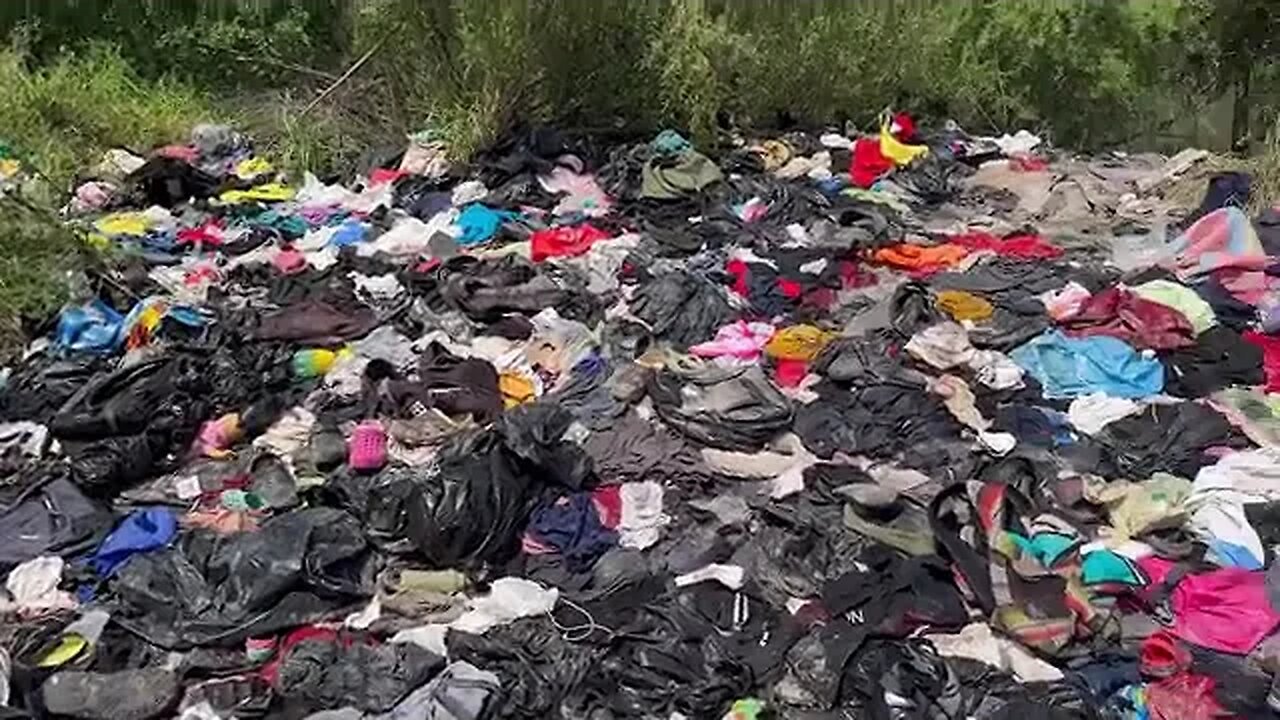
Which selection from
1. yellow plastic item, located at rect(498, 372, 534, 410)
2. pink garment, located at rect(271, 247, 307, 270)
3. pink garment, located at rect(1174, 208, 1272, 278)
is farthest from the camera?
pink garment, located at rect(271, 247, 307, 270)

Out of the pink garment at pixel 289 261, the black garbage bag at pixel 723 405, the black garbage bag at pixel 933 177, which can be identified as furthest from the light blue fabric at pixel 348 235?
the black garbage bag at pixel 933 177

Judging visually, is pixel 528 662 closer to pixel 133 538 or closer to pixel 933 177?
pixel 133 538

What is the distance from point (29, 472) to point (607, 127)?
4.13 m

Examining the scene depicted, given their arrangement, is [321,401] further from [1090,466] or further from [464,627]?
[1090,466]

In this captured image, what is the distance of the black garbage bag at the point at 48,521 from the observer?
12.3 ft

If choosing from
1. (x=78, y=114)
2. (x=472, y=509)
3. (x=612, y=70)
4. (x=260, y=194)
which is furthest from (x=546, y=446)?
(x=78, y=114)

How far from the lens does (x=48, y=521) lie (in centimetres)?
386

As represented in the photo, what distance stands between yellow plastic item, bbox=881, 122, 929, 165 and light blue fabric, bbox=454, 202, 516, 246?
2300 mm

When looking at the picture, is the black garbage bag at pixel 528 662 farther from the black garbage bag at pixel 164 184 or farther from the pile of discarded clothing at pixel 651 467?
the black garbage bag at pixel 164 184

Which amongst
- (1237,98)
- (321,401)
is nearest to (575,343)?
(321,401)

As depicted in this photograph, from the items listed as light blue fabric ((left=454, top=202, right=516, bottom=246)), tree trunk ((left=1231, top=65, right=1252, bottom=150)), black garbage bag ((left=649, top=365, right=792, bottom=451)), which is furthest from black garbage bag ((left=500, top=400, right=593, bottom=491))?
tree trunk ((left=1231, top=65, right=1252, bottom=150))

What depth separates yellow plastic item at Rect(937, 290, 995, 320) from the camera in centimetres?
511

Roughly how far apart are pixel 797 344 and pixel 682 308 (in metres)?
0.54

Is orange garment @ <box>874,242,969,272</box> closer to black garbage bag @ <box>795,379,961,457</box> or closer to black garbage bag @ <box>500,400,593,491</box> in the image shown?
black garbage bag @ <box>795,379,961,457</box>
